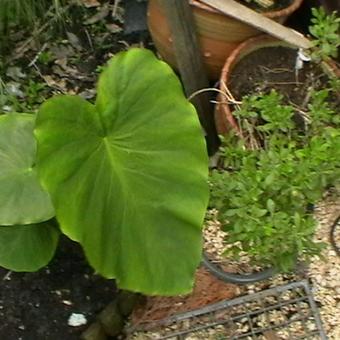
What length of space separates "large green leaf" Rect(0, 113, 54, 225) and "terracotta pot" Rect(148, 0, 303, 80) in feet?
1.92

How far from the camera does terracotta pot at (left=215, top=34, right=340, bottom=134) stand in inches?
92.4

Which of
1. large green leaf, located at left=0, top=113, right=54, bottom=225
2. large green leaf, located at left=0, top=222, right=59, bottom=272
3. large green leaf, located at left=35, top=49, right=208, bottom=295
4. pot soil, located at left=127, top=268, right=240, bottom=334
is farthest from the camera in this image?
pot soil, located at left=127, top=268, right=240, bottom=334

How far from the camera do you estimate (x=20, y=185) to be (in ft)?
6.88

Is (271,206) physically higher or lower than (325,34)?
lower

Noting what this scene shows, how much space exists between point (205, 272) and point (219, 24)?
67cm

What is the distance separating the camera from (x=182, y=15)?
2350 millimetres

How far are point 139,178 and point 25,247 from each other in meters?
0.46

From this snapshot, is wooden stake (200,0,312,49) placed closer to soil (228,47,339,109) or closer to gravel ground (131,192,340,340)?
soil (228,47,339,109)

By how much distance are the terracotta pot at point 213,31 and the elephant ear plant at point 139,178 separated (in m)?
0.55

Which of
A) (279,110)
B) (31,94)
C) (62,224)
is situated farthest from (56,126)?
(31,94)

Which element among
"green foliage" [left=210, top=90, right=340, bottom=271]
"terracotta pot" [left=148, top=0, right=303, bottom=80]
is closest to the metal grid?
"green foliage" [left=210, top=90, right=340, bottom=271]

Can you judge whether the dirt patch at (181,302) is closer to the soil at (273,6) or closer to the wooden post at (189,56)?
the wooden post at (189,56)

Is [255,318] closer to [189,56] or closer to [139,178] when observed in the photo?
[139,178]

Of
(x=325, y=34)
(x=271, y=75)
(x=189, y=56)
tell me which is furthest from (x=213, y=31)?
Answer: (x=325, y=34)
